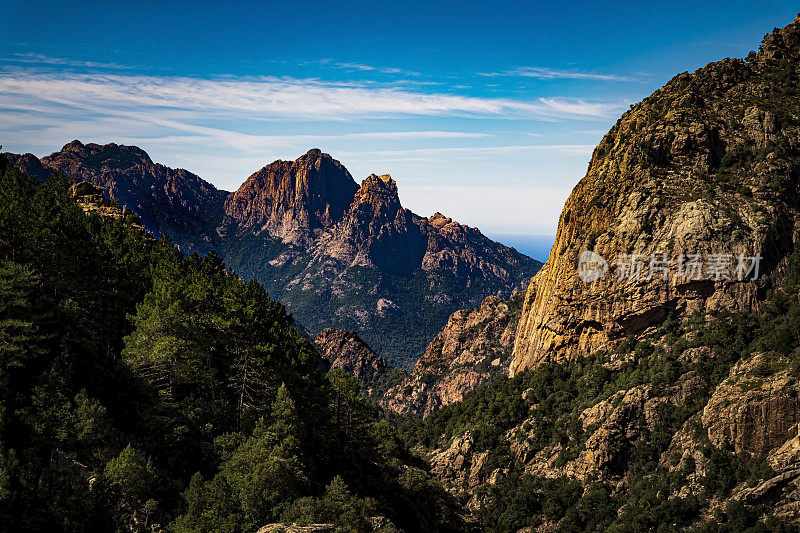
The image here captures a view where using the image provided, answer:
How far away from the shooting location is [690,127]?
367 feet

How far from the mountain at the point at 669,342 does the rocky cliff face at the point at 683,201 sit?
326 mm

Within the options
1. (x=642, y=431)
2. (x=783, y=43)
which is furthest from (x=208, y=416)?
(x=783, y=43)

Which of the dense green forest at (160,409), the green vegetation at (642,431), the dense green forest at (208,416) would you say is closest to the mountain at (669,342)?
the green vegetation at (642,431)

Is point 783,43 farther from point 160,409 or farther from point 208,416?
point 160,409

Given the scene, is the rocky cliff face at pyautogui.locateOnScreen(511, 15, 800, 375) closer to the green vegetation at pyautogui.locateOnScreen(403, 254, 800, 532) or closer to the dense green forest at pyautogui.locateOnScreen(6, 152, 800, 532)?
the green vegetation at pyautogui.locateOnScreen(403, 254, 800, 532)

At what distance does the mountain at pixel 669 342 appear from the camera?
260 ft

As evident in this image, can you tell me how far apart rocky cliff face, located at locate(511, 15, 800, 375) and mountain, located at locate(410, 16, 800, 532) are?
33 centimetres

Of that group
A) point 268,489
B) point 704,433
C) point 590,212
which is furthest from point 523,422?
point 268,489

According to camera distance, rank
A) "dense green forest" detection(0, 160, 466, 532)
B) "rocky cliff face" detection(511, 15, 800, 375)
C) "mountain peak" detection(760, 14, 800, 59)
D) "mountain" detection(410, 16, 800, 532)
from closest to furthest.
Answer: "dense green forest" detection(0, 160, 466, 532) → "mountain" detection(410, 16, 800, 532) → "rocky cliff face" detection(511, 15, 800, 375) → "mountain peak" detection(760, 14, 800, 59)

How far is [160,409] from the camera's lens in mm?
48875

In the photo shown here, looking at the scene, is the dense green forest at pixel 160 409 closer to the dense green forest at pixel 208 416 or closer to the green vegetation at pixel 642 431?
the dense green forest at pixel 208 416

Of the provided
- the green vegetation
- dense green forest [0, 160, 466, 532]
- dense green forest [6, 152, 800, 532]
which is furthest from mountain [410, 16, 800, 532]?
dense green forest [0, 160, 466, 532]

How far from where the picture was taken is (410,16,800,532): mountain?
260ft

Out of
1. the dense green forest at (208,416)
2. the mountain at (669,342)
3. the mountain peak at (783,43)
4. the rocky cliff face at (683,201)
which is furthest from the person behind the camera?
the mountain peak at (783,43)
